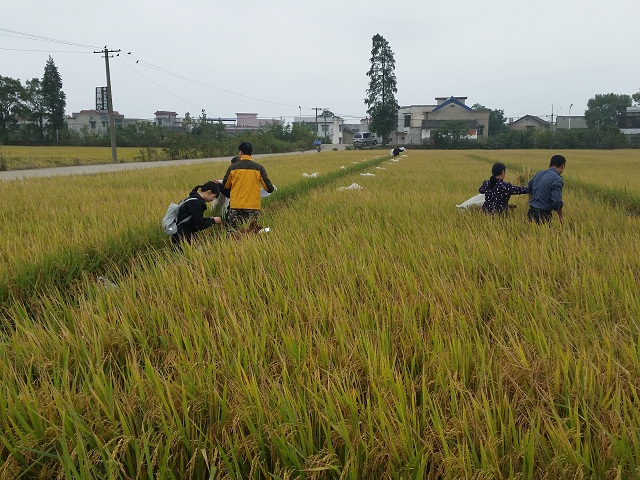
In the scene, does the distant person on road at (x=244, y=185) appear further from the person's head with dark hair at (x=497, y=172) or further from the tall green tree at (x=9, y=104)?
the tall green tree at (x=9, y=104)

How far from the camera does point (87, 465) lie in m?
Answer: 0.92

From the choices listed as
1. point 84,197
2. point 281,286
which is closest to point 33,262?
point 281,286

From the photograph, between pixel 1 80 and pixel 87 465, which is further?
pixel 1 80

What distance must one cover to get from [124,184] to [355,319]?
7490 millimetres

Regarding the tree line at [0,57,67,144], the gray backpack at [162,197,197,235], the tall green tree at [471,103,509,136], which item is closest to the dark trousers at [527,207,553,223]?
the gray backpack at [162,197,197,235]

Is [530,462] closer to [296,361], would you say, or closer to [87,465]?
[296,361]

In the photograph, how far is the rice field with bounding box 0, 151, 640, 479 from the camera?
3.24 feet

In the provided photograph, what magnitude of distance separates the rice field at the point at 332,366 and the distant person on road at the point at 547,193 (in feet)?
4.45

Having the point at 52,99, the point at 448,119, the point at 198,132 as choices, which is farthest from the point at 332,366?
the point at 448,119

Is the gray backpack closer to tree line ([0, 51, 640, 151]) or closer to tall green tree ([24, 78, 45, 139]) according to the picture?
tree line ([0, 51, 640, 151])

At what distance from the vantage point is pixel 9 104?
1374 inches

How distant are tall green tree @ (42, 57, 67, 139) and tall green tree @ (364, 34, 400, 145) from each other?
29100mm

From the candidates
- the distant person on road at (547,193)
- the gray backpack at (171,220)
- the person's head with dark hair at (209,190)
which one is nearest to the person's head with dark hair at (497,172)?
the distant person on road at (547,193)

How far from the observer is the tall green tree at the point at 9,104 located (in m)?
34.2
